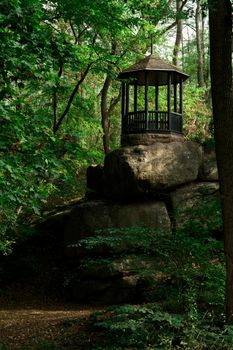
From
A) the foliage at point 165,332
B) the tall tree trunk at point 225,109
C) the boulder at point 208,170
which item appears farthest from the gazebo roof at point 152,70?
the foliage at point 165,332

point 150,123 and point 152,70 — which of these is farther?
point 150,123

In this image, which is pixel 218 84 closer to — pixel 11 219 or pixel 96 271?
pixel 11 219

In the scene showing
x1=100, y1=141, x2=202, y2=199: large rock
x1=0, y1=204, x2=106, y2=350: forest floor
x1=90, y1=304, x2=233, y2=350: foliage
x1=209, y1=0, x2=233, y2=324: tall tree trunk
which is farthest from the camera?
x1=100, y1=141, x2=202, y2=199: large rock

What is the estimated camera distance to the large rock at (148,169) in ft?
48.5

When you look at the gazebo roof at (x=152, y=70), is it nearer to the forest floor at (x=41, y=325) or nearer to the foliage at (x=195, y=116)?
the foliage at (x=195, y=116)

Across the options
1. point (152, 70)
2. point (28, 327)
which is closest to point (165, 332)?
point (28, 327)

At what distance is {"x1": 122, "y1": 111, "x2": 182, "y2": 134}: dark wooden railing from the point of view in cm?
1642

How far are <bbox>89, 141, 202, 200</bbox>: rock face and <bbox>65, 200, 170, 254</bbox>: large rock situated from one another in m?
0.44

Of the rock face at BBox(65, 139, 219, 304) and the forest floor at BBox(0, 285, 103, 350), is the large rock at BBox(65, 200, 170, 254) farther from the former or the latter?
the forest floor at BBox(0, 285, 103, 350)

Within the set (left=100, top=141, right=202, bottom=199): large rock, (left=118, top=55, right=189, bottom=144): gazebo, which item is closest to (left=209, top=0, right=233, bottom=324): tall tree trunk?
(left=100, top=141, right=202, bottom=199): large rock

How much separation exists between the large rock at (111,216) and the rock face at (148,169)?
44 centimetres

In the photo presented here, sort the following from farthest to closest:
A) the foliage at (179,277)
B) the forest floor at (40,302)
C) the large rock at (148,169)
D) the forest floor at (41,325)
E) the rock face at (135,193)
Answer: the large rock at (148,169) < the rock face at (135,193) < the forest floor at (40,302) < the forest floor at (41,325) < the foliage at (179,277)

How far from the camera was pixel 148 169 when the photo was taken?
582 inches

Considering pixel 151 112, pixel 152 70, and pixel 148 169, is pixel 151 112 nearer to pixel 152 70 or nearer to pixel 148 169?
pixel 152 70
